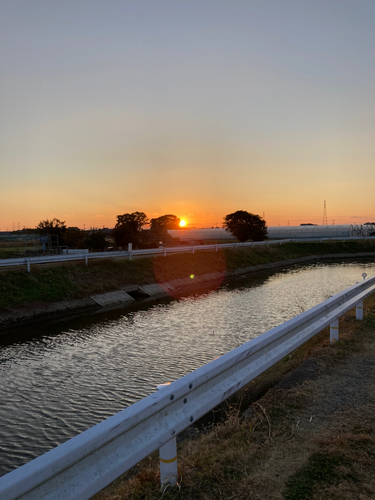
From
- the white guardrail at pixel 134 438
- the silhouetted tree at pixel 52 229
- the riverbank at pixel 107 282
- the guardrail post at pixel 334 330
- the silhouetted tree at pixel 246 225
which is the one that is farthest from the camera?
the silhouetted tree at pixel 246 225

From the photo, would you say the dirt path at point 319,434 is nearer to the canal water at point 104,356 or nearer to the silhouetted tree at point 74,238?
the canal water at point 104,356

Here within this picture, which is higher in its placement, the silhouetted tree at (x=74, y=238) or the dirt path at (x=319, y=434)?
the silhouetted tree at (x=74, y=238)

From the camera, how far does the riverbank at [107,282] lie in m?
19.3

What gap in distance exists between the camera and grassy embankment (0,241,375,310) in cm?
2011

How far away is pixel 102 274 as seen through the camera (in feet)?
82.8

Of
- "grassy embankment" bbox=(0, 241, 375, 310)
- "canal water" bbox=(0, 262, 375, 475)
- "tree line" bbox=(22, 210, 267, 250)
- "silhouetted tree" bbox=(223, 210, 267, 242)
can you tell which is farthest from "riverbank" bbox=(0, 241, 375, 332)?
"silhouetted tree" bbox=(223, 210, 267, 242)

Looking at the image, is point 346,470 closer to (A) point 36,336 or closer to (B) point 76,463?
(B) point 76,463

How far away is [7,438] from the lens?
753cm

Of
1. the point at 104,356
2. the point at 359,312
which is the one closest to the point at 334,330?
the point at 359,312

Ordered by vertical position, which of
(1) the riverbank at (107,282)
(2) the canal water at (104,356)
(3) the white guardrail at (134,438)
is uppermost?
(3) the white guardrail at (134,438)

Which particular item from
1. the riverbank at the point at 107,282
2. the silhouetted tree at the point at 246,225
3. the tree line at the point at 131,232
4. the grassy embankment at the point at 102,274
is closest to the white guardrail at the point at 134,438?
the riverbank at the point at 107,282

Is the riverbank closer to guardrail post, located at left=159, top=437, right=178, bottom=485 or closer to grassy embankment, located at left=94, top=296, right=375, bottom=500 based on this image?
grassy embankment, located at left=94, top=296, right=375, bottom=500

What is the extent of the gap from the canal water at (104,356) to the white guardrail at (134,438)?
4415 mm

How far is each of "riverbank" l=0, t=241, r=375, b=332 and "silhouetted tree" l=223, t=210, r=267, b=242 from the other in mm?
→ 21936
